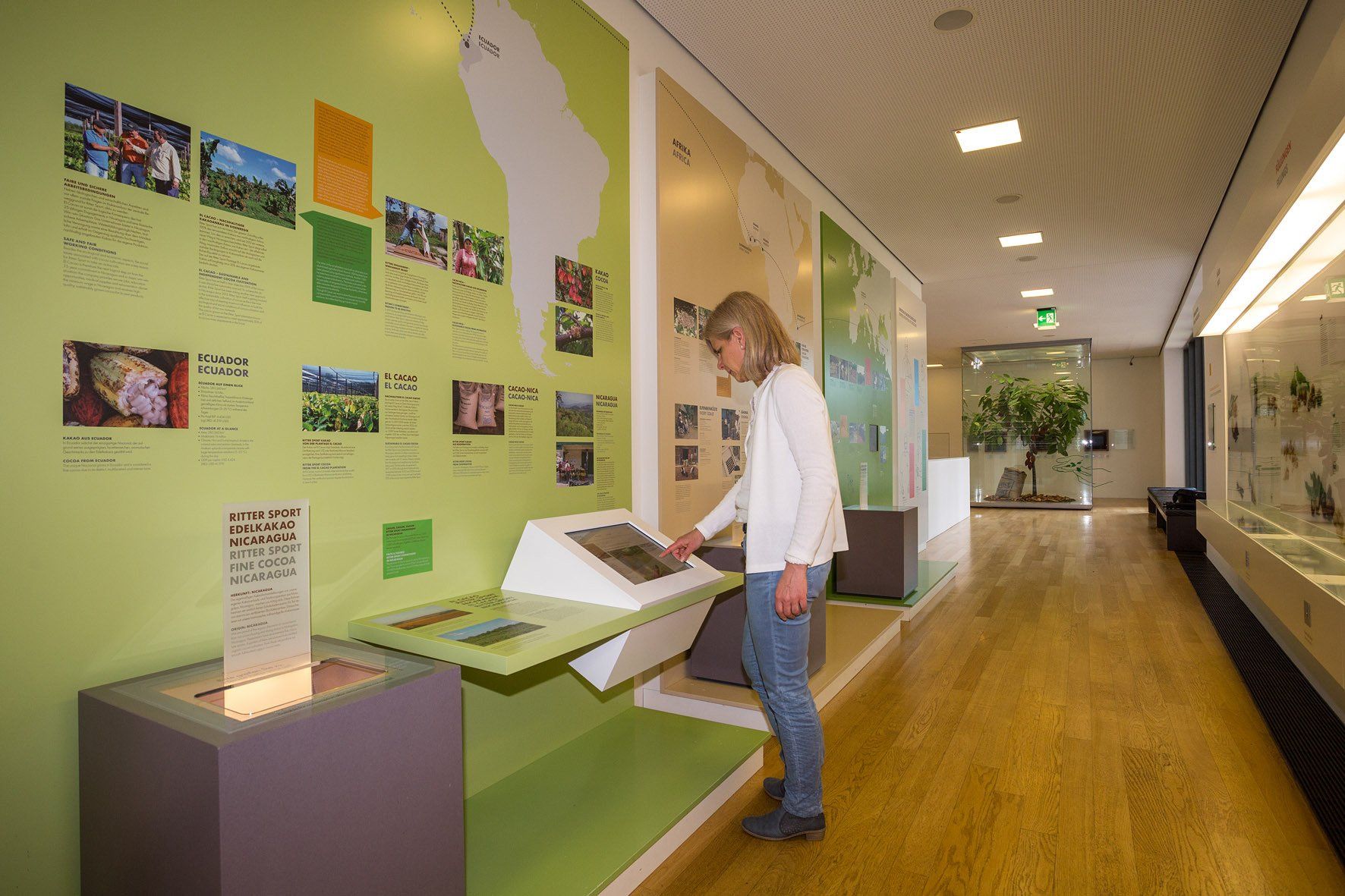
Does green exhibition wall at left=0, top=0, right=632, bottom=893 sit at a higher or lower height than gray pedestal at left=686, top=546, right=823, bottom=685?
higher

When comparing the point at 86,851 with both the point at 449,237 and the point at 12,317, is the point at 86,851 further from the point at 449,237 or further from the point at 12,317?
the point at 449,237

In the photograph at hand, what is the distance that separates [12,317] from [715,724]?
2.36 m

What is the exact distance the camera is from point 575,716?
2.64m

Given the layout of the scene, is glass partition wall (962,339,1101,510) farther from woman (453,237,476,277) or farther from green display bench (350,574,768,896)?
woman (453,237,476,277)

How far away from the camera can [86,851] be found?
4.39 feet

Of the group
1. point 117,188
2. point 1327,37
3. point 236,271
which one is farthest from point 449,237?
point 1327,37

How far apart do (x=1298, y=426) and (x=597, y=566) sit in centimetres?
330

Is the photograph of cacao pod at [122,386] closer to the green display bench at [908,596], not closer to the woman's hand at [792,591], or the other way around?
the woman's hand at [792,591]

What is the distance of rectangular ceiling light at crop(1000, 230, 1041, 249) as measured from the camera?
652 cm

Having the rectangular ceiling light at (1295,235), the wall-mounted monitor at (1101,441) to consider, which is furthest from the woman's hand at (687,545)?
the wall-mounted monitor at (1101,441)

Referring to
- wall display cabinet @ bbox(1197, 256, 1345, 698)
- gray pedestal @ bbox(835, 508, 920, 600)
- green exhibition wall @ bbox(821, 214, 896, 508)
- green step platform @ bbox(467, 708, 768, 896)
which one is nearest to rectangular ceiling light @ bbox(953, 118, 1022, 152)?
green exhibition wall @ bbox(821, 214, 896, 508)

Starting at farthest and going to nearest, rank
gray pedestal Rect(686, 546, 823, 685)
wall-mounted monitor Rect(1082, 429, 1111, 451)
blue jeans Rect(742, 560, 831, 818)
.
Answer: wall-mounted monitor Rect(1082, 429, 1111, 451), gray pedestal Rect(686, 546, 823, 685), blue jeans Rect(742, 560, 831, 818)

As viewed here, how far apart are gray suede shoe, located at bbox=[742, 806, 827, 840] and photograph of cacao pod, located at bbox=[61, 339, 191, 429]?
1857 mm

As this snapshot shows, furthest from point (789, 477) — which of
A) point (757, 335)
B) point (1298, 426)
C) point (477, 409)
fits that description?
point (1298, 426)
